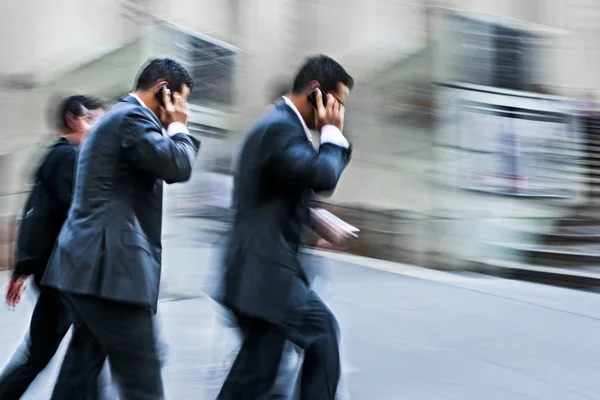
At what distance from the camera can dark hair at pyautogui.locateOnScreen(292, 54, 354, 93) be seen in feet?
8.55

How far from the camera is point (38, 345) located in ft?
9.66

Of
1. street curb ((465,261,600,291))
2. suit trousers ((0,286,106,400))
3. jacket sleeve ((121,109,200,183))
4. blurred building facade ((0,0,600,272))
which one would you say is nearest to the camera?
jacket sleeve ((121,109,200,183))

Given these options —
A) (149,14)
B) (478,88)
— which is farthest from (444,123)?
(149,14)

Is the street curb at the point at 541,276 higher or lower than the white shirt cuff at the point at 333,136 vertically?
lower

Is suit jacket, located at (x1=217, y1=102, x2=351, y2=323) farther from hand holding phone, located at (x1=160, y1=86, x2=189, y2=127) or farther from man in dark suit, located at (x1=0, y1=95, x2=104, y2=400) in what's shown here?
man in dark suit, located at (x1=0, y1=95, x2=104, y2=400)

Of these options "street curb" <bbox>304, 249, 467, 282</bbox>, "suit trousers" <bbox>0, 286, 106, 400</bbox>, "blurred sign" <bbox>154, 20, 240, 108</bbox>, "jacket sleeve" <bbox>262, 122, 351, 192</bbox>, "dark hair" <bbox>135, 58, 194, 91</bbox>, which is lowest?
"street curb" <bbox>304, 249, 467, 282</bbox>

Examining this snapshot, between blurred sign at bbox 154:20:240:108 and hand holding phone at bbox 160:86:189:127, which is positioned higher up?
blurred sign at bbox 154:20:240:108

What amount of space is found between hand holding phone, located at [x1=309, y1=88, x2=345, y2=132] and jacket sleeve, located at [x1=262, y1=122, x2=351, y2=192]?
11 cm

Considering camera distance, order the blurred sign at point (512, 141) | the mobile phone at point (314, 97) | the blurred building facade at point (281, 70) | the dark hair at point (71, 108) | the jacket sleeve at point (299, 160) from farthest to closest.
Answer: the blurred building facade at point (281, 70)
the blurred sign at point (512, 141)
the dark hair at point (71, 108)
the mobile phone at point (314, 97)
the jacket sleeve at point (299, 160)

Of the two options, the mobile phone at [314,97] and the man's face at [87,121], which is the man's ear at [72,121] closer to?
the man's face at [87,121]

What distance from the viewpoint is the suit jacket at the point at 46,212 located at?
2.96 meters

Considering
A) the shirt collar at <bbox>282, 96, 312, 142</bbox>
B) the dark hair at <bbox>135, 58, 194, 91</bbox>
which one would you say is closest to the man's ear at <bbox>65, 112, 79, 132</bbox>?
the dark hair at <bbox>135, 58, 194, 91</bbox>

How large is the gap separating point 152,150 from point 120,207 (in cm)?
23

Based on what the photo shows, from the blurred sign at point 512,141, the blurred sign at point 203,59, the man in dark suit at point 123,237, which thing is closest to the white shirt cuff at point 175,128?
the man in dark suit at point 123,237
